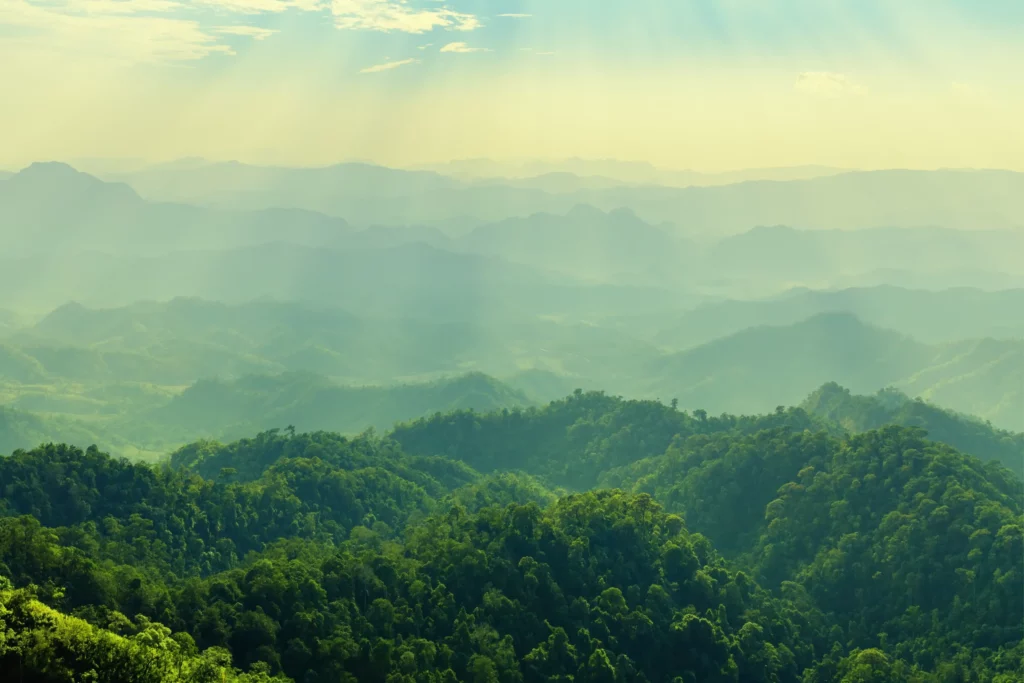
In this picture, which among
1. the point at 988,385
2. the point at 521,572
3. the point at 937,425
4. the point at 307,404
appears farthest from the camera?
the point at 988,385

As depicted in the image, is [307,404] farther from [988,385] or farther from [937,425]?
[988,385]

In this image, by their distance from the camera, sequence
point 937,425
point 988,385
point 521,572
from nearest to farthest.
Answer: point 521,572, point 937,425, point 988,385

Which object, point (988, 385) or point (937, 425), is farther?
point (988, 385)

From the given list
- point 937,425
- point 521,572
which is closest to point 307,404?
point 937,425

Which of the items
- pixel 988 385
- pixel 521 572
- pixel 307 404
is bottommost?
pixel 988 385

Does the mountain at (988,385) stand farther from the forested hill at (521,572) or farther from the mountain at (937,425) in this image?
the forested hill at (521,572)

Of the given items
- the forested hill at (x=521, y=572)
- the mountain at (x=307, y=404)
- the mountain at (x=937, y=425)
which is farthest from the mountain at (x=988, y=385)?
the forested hill at (x=521, y=572)

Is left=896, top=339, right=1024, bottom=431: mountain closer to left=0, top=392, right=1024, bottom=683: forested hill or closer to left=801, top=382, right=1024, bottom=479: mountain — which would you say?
left=801, top=382, right=1024, bottom=479: mountain

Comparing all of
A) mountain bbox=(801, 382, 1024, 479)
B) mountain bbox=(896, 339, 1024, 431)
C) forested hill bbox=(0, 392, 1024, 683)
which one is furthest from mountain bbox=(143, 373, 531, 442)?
mountain bbox=(896, 339, 1024, 431)
